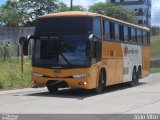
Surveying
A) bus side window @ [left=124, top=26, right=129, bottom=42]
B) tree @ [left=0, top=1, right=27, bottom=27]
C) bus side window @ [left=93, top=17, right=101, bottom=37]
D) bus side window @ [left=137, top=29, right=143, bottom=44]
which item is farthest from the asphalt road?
tree @ [left=0, top=1, right=27, bottom=27]

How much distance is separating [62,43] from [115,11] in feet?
301

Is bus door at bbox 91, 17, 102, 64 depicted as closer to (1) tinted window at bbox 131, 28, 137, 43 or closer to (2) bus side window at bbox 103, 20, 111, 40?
(2) bus side window at bbox 103, 20, 111, 40

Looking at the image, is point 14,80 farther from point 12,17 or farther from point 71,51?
point 12,17

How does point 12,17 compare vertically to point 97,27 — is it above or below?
above

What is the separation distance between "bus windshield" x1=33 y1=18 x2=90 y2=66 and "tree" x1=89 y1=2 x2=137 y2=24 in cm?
8462

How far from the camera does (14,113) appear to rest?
13570mm

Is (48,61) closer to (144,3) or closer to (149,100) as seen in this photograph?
(149,100)

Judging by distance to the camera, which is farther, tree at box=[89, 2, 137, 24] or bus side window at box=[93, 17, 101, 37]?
tree at box=[89, 2, 137, 24]

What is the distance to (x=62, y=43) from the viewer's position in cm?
1972

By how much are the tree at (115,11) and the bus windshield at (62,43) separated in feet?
278

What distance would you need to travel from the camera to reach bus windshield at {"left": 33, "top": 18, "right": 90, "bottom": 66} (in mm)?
19469

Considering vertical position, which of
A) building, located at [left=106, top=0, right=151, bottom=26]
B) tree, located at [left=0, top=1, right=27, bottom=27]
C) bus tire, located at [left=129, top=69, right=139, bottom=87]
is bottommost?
bus tire, located at [left=129, top=69, right=139, bottom=87]

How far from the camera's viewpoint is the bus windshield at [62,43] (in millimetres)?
19469

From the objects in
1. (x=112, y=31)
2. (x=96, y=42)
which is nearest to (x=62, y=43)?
(x=96, y=42)
